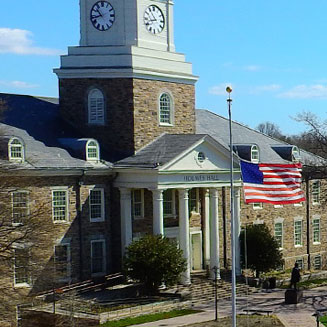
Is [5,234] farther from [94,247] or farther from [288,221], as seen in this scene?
[288,221]

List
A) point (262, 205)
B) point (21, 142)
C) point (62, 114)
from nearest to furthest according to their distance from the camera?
point (21, 142)
point (62, 114)
point (262, 205)

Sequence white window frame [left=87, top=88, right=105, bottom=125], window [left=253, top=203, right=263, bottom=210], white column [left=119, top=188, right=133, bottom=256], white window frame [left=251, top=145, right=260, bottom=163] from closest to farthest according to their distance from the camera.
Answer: white column [left=119, top=188, right=133, bottom=256], white window frame [left=87, top=88, right=105, bottom=125], white window frame [left=251, top=145, right=260, bottom=163], window [left=253, top=203, right=263, bottom=210]

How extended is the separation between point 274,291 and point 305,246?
11283 mm

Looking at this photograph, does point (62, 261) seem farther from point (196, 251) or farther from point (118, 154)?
point (196, 251)

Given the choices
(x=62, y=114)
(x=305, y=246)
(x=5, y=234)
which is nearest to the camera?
(x=5, y=234)

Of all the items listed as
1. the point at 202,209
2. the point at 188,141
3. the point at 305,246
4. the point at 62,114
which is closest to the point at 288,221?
the point at 305,246

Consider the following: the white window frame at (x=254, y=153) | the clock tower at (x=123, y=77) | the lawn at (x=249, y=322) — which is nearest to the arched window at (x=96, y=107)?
the clock tower at (x=123, y=77)

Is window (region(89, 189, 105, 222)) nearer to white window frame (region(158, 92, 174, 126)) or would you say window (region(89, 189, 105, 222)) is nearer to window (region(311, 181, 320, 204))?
white window frame (region(158, 92, 174, 126))

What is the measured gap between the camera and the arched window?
4488 cm

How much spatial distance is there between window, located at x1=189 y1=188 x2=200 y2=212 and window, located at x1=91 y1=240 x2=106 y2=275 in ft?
20.9

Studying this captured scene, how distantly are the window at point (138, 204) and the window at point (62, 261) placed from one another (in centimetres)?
458

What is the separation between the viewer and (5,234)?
97.1 ft

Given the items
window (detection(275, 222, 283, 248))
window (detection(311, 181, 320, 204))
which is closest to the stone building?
window (detection(275, 222, 283, 248))

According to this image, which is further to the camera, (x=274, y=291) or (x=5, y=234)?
(x=274, y=291)
